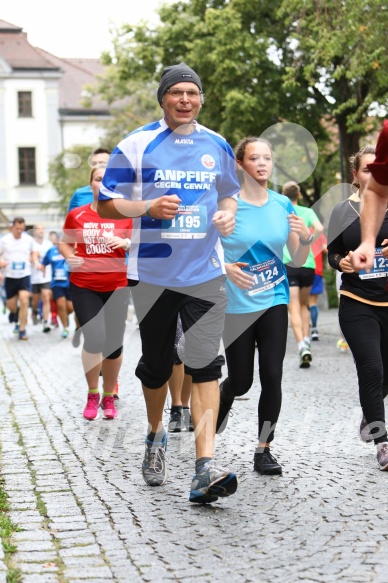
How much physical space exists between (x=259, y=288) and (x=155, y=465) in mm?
1182

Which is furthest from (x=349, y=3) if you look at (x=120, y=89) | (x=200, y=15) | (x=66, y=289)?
(x=120, y=89)

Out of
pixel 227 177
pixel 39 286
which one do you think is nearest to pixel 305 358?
pixel 227 177

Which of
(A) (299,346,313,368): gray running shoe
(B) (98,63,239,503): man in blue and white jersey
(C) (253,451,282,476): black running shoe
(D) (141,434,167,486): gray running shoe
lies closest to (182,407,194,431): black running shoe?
(C) (253,451,282,476): black running shoe

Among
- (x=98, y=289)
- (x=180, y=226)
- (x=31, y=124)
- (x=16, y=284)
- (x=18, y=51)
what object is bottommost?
(x=16, y=284)

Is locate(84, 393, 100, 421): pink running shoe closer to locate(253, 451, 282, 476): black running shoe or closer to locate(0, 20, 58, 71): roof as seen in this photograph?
locate(253, 451, 282, 476): black running shoe

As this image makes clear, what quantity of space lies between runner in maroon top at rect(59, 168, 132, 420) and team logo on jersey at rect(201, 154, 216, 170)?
281cm

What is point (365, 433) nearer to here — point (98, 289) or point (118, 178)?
point (118, 178)

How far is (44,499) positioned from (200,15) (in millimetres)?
26105

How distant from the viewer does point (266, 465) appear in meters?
6.16

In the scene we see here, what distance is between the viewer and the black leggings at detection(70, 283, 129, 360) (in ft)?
28.6


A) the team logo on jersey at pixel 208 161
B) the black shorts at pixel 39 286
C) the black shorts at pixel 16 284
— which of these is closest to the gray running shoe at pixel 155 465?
the team logo on jersey at pixel 208 161

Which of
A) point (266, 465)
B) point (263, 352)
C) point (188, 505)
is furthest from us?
point (263, 352)

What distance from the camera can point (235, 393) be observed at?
6.57 metres

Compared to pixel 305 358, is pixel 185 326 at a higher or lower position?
higher
